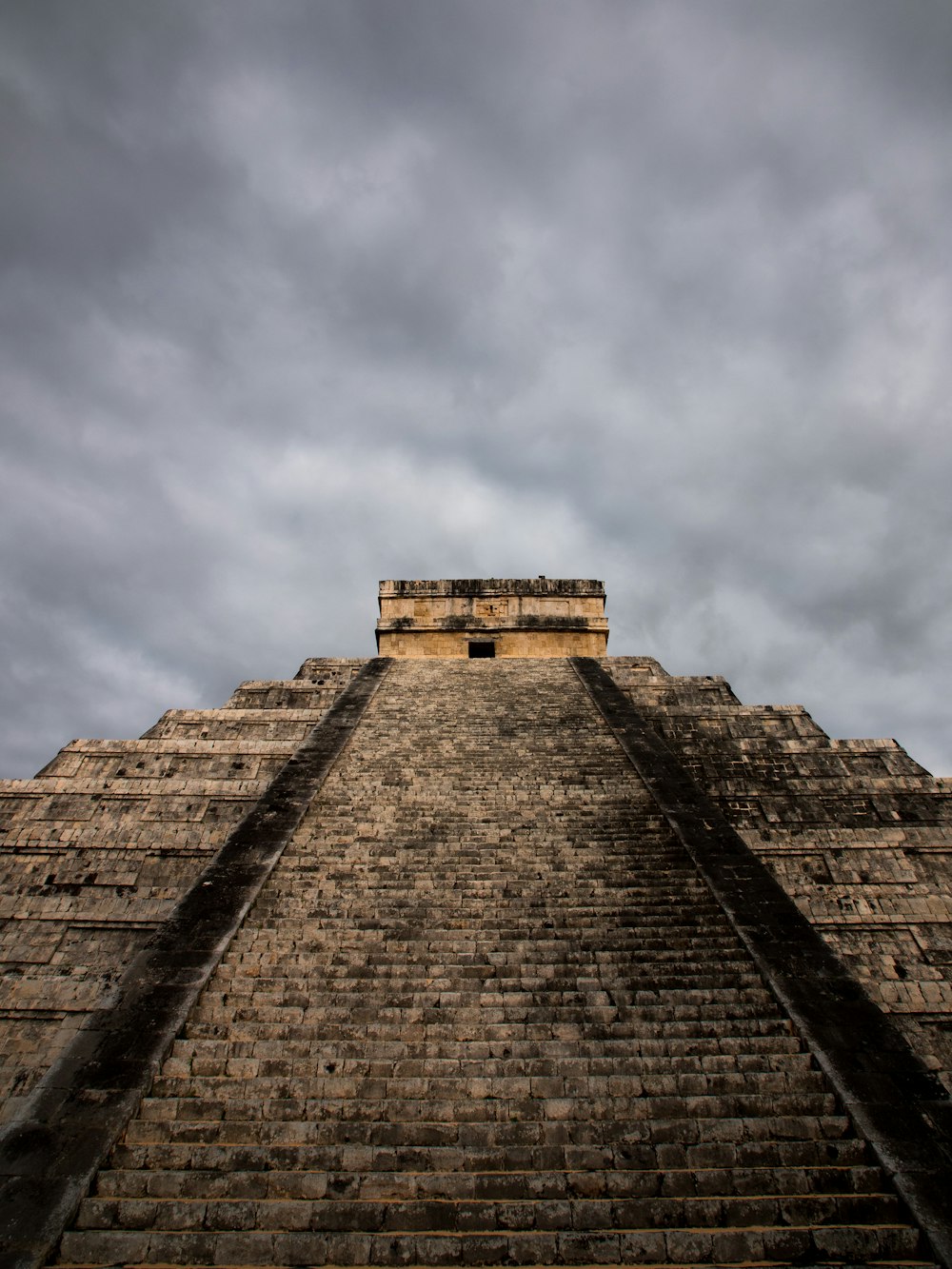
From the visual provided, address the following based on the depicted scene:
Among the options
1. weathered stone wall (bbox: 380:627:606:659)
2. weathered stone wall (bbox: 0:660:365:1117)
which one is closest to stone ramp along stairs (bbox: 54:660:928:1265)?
weathered stone wall (bbox: 0:660:365:1117)

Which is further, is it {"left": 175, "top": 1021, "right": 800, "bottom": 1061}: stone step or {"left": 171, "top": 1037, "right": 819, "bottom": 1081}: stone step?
{"left": 175, "top": 1021, "right": 800, "bottom": 1061}: stone step

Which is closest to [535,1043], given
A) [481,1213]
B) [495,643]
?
[481,1213]

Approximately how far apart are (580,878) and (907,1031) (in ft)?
10.0

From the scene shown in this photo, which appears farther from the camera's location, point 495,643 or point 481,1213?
point 495,643

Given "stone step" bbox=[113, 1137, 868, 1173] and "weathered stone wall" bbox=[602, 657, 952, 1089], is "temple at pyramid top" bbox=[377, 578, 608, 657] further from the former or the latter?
"stone step" bbox=[113, 1137, 868, 1173]

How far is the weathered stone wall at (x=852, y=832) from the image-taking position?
6.35 m

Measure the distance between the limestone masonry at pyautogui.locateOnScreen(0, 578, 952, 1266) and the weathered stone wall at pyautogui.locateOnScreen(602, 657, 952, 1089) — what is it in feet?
0.13

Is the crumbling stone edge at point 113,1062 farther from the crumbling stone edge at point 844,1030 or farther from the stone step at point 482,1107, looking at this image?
the crumbling stone edge at point 844,1030

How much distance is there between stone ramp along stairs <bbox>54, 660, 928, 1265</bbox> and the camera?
326cm

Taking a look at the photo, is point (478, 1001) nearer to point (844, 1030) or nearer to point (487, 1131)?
point (487, 1131)

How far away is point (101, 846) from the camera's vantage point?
7.49 m

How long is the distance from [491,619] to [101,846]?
996cm

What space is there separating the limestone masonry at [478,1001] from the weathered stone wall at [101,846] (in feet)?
0.11

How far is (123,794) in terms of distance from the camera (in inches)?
323
